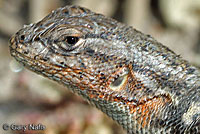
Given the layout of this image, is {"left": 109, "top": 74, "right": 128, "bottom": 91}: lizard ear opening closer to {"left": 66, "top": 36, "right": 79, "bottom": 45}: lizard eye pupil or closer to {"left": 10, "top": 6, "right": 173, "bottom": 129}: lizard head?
{"left": 10, "top": 6, "right": 173, "bottom": 129}: lizard head

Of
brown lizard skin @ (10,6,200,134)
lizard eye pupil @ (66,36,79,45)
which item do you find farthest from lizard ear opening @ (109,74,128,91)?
lizard eye pupil @ (66,36,79,45)

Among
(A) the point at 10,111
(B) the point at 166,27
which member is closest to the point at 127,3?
(B) the point at 166,27

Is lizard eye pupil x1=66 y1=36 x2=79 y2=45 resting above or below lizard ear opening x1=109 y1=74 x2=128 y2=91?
→ above

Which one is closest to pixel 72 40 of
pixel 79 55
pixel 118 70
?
pixel 79 55

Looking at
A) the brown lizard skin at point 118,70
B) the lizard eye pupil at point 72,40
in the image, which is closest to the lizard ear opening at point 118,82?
the brown lizard skin at point 118,70

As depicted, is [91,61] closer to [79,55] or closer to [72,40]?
[79,55]

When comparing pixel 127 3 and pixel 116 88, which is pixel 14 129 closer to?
pixel 116 88

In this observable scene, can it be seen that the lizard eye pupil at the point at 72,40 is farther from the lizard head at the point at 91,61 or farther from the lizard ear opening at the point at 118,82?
the lizard ear opening at the point at 118,82
